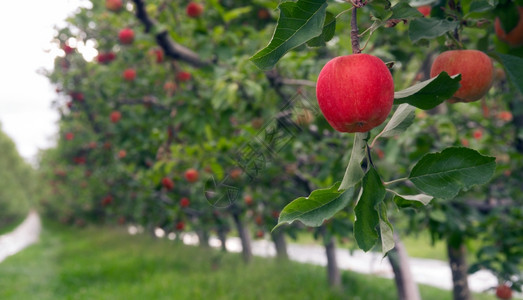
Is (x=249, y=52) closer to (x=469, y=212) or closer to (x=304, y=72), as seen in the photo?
(x=304, y=72)

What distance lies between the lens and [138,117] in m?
4.99

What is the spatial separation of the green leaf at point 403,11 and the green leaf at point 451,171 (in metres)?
0.26

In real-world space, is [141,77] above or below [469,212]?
above

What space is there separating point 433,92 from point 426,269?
1344 centimetres

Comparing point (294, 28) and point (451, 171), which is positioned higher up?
point (294, 28)

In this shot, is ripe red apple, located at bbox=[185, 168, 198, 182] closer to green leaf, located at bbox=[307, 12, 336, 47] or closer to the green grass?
green leaf, located at bbox=[307, 12, 336, 47]

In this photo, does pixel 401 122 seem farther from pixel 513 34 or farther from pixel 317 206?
pixel 513 34

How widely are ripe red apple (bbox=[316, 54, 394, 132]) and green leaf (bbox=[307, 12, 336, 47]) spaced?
2.6 inches

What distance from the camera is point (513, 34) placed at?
1085 millimetres

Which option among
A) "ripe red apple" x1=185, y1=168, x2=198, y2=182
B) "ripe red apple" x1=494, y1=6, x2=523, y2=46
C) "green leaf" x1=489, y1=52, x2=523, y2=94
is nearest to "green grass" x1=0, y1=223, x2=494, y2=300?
"ripe red apple" x1=185, y1=168, x2=198, y2=182

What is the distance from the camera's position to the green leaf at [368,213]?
28.7 inches

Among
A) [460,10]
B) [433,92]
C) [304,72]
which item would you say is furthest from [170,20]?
[433,92]

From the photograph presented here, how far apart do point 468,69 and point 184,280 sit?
746 centimetres

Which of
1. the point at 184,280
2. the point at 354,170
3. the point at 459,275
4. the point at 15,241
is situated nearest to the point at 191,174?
the point at 459,275
